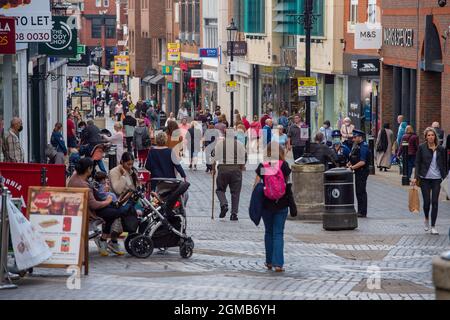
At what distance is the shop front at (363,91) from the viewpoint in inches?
1836

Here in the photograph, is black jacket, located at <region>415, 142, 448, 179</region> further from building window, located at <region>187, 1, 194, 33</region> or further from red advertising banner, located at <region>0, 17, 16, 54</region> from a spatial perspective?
building window, located at <region>187, 1, 194, 33</region>

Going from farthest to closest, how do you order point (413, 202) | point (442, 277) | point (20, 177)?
point (413, 202), point (20, 177), point (442, 277)

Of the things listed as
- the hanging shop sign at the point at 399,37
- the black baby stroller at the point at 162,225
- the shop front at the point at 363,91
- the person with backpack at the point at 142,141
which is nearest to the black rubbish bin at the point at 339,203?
the black baby stroller at the point at 162,225

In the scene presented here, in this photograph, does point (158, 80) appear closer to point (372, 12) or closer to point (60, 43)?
point (372, 12)

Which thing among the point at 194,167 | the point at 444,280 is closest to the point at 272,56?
the point at 194,167

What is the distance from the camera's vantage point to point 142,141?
38250 mm

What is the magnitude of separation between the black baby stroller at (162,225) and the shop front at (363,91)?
30.2 meters

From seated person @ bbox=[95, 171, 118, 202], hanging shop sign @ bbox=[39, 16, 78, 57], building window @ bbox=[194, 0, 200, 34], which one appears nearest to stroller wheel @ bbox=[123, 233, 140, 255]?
seated person @ bbox=[95, 171, 118, 202]

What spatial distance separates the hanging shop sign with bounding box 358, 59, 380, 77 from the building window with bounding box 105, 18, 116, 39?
124096mm

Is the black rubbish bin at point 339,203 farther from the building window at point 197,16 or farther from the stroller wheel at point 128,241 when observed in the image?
the building window at point 197,16

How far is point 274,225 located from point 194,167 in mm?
23341

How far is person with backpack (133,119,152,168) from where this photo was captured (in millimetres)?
37553

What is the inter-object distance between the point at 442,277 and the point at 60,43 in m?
27.7

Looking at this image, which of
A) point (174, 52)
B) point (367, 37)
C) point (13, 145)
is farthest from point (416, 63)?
point (174, 52)
